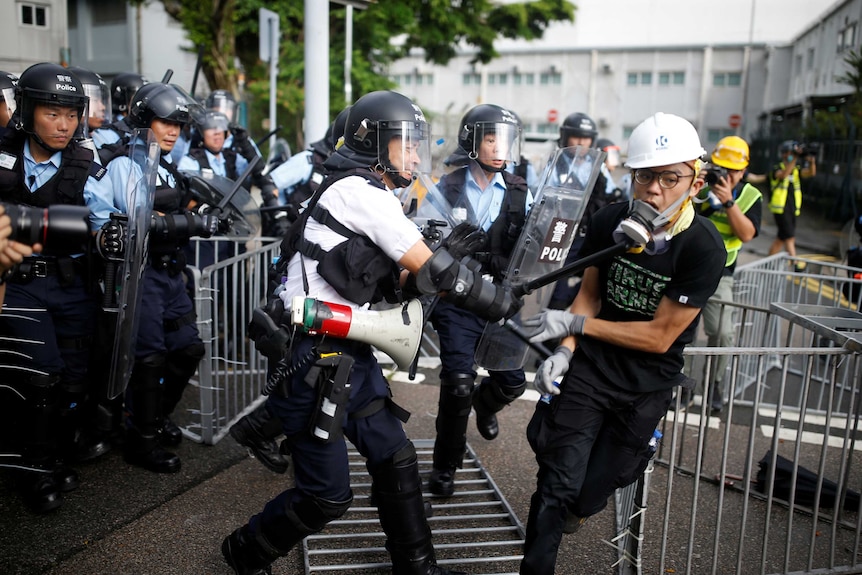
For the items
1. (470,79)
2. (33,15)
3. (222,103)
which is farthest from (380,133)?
(470,79)

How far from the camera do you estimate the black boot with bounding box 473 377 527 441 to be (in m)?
4.34

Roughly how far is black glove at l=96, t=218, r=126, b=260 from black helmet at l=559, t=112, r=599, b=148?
436 cm

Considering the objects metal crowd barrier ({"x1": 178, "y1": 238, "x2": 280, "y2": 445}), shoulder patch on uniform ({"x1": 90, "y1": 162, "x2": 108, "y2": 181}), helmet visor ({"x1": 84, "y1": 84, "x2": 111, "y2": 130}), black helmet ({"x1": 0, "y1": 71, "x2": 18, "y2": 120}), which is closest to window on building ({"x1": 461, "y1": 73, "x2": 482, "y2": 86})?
metal crowd barrier ({"x1": 178, "y1": 238, "x2": 280, "y2": 445})

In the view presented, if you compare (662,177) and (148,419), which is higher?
(662,177)

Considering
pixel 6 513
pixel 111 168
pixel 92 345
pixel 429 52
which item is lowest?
pixel 6 513

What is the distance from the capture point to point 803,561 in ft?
11.9

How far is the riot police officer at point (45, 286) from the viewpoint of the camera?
3.82 metres

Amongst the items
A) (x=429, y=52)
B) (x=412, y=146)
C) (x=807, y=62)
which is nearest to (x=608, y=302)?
(x=412, y=146)

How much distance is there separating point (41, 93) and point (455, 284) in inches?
97.6

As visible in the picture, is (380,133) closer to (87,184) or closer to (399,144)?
(399,144)

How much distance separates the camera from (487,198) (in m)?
4.42

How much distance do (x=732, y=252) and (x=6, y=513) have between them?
197 inches

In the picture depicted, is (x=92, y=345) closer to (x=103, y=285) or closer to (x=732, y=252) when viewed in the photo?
(x=103, y=285)

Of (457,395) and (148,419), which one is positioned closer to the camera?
(457,395)
